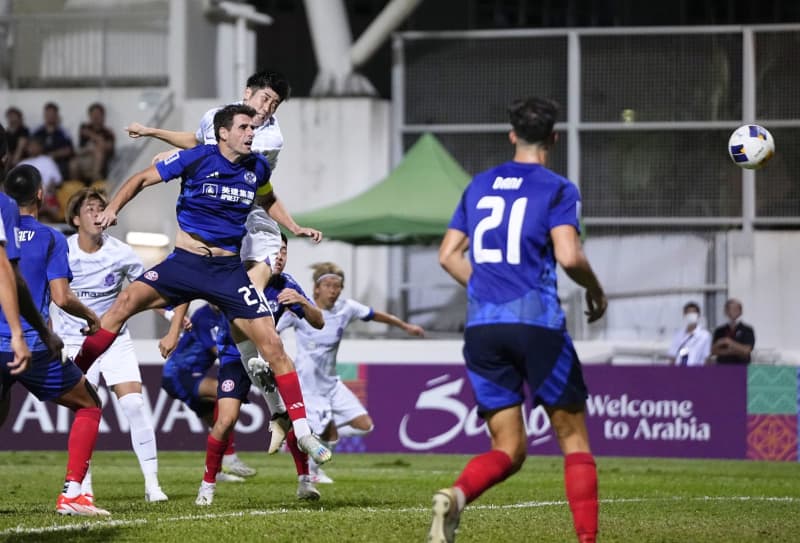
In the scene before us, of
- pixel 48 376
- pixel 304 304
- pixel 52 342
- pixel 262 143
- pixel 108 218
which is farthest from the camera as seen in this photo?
pixel 304 304

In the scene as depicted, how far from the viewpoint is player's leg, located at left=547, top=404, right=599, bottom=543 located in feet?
25.2

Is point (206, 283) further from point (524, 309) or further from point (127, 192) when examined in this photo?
point (524, 309)

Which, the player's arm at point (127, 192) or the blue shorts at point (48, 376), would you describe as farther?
the player's arm at point (127, 192)

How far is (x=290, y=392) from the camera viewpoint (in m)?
10.6

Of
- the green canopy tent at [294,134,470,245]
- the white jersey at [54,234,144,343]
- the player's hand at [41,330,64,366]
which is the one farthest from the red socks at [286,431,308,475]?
the green canopy tent at [294,134,470,245]

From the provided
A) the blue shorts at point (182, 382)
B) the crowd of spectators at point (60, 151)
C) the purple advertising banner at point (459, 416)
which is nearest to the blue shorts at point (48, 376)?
the blue shorts at point (182, 382)

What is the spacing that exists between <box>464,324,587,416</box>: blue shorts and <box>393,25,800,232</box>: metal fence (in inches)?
778

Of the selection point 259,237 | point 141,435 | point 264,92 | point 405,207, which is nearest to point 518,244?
point 264,92

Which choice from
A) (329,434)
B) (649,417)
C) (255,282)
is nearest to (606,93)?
(649,417)

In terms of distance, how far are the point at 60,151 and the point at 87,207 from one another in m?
14.5

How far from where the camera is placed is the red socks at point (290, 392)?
34.8 ft

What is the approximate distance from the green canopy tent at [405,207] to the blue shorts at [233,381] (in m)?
11.6

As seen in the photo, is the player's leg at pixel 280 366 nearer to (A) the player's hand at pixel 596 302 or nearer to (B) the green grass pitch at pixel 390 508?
(B) the green grass pitch at pixel 390 508

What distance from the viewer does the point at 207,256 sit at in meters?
10.5
